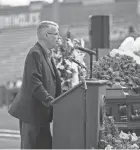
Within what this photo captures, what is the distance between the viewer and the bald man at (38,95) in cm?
476

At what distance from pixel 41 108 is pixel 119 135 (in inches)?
50.1

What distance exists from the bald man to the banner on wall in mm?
30577

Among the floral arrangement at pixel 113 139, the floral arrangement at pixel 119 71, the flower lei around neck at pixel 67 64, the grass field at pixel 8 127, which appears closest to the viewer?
the floral arrangement at pixel 113 139

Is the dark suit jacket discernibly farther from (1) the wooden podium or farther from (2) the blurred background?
(2) the blurred background

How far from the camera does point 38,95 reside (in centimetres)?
471

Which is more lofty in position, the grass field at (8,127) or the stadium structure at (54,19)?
the stadium structure at (54,19)

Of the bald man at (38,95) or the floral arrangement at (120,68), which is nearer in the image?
the bald man at (38,95)

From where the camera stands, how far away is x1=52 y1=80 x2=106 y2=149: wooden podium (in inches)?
185

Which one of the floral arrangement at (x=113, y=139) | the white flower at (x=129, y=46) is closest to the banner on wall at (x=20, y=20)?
the white flower at (x=129, y=46)

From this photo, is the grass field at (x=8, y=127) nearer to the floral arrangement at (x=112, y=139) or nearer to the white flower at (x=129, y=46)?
the white flower at (x=129, y=46)

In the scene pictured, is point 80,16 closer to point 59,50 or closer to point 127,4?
point 127,4

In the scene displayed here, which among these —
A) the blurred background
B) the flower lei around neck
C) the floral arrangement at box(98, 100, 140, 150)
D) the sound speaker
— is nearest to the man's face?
the floral arrangement at box(98, 100, 140, 150)

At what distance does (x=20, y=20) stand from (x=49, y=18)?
2.16 metres

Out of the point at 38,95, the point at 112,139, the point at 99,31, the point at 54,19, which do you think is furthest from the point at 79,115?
the point at 54,19
